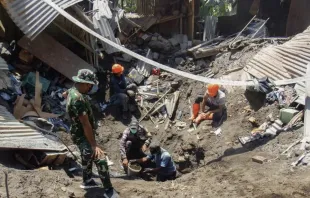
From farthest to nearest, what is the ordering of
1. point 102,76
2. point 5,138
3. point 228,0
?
point 228,0 → point 102,76 → point 5,138

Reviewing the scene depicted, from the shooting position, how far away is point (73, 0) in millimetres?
10984

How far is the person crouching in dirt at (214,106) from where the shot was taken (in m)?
9.94

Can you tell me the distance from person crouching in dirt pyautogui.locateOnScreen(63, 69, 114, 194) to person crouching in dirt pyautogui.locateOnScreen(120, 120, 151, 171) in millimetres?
2095

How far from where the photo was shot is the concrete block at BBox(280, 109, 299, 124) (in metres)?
8.48

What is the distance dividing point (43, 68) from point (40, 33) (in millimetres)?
885

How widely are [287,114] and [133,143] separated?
3.03m

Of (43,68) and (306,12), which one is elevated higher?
(306,12)

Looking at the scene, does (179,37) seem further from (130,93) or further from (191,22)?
(130,93)

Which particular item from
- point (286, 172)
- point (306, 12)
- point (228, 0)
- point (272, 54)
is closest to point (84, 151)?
point (286, 172)

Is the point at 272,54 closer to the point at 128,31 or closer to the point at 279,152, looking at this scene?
the point at 279,152

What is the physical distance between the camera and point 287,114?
8.52 metres

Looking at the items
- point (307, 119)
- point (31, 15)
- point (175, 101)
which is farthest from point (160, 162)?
point (31, 15)

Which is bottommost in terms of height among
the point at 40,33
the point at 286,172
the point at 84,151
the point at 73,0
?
the point at 286,172

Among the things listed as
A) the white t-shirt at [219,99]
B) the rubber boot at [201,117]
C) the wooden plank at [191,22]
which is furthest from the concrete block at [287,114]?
the wooden plank at [191,22]
